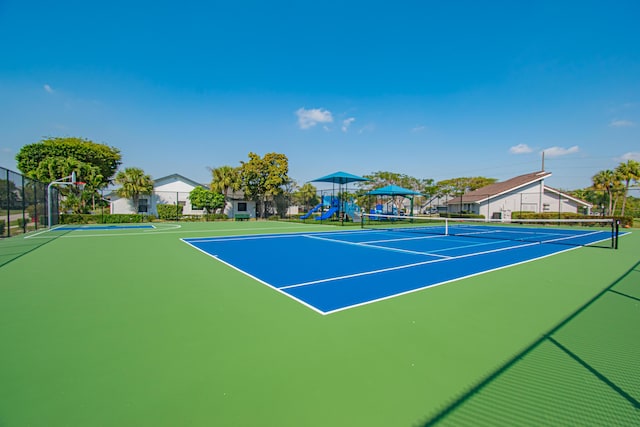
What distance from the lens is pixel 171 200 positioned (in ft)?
96.5

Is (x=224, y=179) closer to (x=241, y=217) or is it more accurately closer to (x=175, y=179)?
(x=241, y=217)

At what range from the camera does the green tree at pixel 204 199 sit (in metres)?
27.1

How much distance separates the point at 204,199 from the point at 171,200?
4.76 m

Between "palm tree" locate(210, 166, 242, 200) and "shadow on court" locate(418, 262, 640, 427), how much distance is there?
2891 cm

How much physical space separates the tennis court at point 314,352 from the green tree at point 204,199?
877 inches

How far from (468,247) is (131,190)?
27.3 metres

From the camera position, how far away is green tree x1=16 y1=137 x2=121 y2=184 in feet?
73.7

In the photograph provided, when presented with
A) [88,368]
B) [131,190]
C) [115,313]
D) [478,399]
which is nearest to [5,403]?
[88,368]

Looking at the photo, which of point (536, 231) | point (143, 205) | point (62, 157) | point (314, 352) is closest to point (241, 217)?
point (143, 205)

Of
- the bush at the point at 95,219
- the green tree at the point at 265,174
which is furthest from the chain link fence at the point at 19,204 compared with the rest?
the green tree at the point at 265,174

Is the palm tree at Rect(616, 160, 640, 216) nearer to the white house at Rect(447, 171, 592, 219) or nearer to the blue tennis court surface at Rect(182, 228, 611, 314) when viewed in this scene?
the white house at Rect(447, 171, 592, 219)

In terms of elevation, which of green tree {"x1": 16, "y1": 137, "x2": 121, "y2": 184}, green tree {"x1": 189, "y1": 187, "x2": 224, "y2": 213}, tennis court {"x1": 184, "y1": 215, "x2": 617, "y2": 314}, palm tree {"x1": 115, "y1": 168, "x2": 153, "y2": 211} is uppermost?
green tree {"x1": 16, "y1": 137, "x2": 121, "y2": 184}

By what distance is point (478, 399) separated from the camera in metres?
2.07

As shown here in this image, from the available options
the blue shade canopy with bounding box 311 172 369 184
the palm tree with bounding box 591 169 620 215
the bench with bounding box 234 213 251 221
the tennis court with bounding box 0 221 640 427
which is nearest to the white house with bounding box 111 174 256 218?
the bench with bounding box 234 213 251 221
